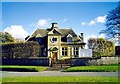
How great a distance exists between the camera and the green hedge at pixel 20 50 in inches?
1892

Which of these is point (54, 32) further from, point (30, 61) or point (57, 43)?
point (30, 61)

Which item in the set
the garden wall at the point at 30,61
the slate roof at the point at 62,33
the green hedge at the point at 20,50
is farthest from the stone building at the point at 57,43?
the garden wall at the point at 30,61

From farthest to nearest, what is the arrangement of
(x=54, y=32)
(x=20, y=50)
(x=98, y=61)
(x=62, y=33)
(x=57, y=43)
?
(x=62, y=33) < (x=54, y=32) < (x=57, y=43) < (x=20, y=50) < (x=98, y=61)

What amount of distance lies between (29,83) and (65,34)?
43942 millimetres

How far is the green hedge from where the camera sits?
48.1m

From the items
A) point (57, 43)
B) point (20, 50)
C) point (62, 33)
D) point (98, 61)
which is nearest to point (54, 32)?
point (57, 43)

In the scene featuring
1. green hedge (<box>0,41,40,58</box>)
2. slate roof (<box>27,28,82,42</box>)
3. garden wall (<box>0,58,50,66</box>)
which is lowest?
garden wall (<box>0,58,50,66</box>)

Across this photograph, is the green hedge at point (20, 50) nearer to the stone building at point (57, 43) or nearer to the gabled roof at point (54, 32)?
the stone building at point (57, 43)

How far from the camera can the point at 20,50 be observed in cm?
4816

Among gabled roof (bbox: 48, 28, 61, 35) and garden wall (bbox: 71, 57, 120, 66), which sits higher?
gabled roof (bbox: 48, 28, 61, 35)

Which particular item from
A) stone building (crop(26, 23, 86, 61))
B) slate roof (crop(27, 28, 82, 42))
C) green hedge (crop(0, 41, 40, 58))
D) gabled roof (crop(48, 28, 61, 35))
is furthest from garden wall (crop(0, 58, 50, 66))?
gabled roof (crop(48, 28, 61, 35))

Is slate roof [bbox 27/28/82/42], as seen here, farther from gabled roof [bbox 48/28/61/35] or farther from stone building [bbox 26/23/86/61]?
gabled roof [bbox 48/28/61/35]

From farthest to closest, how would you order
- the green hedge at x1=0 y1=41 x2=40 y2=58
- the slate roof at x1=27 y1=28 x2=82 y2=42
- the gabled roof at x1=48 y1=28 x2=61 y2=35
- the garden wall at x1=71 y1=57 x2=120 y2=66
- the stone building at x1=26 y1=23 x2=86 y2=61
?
1. the slate roof at x1=27 y1=28 x2=82 y2=42
2. the gabled roof at x1=48 y1=28 x2=61 y2=35
3. the stone building at x1=26 y1=23 x2=86 y2=61
4. the green hedge at x1=0 y1=41 x2=40 y2=58
5. the garden wall at x1=71 y1=57 x2=120 y2=66

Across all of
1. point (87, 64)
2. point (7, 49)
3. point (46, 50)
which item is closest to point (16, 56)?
point (7, 49)
